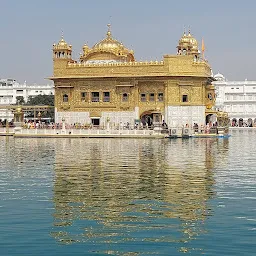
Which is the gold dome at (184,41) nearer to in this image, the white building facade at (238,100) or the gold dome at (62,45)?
the gold dome at (62,45)

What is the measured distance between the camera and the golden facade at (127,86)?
50406mm

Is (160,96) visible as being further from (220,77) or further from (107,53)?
(220,77)

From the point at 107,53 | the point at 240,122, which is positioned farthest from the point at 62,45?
the point at 240,122

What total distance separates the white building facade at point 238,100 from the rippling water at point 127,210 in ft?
265

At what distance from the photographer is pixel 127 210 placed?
39.4ft

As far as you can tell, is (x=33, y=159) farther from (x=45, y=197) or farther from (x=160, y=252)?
(x=160, y=252)

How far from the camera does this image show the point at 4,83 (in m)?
141

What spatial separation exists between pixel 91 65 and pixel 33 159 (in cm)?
2867

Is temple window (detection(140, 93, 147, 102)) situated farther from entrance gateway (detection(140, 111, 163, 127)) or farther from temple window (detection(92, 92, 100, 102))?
temple window (detection(92, 92, 100, 102))

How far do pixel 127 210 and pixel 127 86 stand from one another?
131ft

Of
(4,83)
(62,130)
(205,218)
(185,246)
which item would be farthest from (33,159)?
(4,83)

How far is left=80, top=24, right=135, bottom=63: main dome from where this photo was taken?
175 feet

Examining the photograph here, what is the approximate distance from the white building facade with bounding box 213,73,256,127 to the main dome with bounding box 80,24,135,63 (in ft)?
153

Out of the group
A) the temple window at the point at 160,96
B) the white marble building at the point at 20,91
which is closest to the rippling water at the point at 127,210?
the temple window at the point at 160,96
